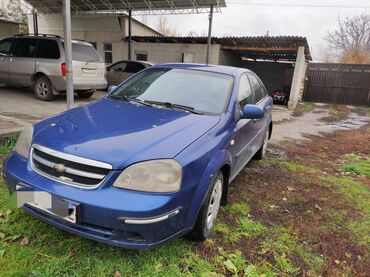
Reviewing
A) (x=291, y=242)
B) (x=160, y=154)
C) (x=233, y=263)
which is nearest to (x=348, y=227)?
(x=291, y=242)

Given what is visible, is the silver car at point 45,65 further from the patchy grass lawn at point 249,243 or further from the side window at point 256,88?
the side window at point 256,88

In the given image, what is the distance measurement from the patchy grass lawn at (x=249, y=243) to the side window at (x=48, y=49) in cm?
463

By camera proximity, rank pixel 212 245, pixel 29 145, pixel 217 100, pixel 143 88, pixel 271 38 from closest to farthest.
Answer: pixel 29 145
pixel 212 245
pixel 217 100
pixel 143 88
pixel 271 38

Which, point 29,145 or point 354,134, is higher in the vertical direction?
point 29,145

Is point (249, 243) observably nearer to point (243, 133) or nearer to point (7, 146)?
point (243, 133)

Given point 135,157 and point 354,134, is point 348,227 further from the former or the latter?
point 354,134

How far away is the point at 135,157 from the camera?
2189 mm

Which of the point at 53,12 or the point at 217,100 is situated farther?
Answer: the point at 53,12

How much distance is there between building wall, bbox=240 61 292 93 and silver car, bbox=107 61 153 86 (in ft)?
39.5

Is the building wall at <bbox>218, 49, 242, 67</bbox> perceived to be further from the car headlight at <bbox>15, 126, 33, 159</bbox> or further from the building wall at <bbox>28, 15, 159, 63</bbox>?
the car headlight at <bbox>15, 126, 33, 159</bbox>

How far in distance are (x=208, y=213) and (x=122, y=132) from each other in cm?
105

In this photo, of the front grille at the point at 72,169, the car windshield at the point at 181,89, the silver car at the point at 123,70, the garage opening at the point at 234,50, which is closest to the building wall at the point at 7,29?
the garage opening at the point at 234,50

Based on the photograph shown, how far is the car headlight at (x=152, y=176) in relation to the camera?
2.13 metres

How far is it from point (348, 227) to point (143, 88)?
278 centimetres
